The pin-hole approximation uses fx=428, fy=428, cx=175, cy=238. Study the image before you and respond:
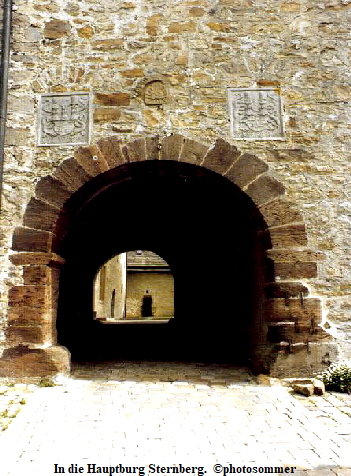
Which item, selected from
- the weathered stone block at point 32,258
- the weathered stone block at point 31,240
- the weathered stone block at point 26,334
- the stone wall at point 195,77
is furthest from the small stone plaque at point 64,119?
the weathered stone block at point 26,334

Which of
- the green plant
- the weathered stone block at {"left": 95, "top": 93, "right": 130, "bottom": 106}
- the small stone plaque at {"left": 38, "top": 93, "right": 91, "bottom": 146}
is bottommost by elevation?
the green plant

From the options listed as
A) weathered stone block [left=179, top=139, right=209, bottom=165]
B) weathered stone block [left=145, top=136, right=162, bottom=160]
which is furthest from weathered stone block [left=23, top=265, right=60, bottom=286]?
weathered stone block [left=179, top=139, right=209, bottom=165]

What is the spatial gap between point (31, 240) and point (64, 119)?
1.35 m

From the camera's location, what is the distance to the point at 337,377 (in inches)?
150

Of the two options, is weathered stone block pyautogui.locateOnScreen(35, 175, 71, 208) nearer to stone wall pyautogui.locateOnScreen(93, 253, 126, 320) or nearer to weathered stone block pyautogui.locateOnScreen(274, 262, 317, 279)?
weathered stone block pyautogui.locateOnScreen(274, 262, 317, 279)

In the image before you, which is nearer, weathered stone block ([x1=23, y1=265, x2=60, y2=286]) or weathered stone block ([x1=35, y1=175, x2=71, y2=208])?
weathered stone block ([x1=23, y1=265, x2=60, y2=286])

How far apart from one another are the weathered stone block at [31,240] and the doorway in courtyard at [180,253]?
33 cm

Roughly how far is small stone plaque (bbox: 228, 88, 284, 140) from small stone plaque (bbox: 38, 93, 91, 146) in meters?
1.56

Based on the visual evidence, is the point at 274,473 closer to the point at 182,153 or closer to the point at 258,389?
the point at 258,389

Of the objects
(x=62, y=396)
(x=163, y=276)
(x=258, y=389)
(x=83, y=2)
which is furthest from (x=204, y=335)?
(x=163, y=276)

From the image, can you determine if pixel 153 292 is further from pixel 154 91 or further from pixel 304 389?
pixel 304 389

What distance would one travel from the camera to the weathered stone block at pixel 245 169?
4332mm

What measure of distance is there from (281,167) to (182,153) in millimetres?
1031

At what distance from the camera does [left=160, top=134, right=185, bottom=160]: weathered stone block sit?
14.4 feet
